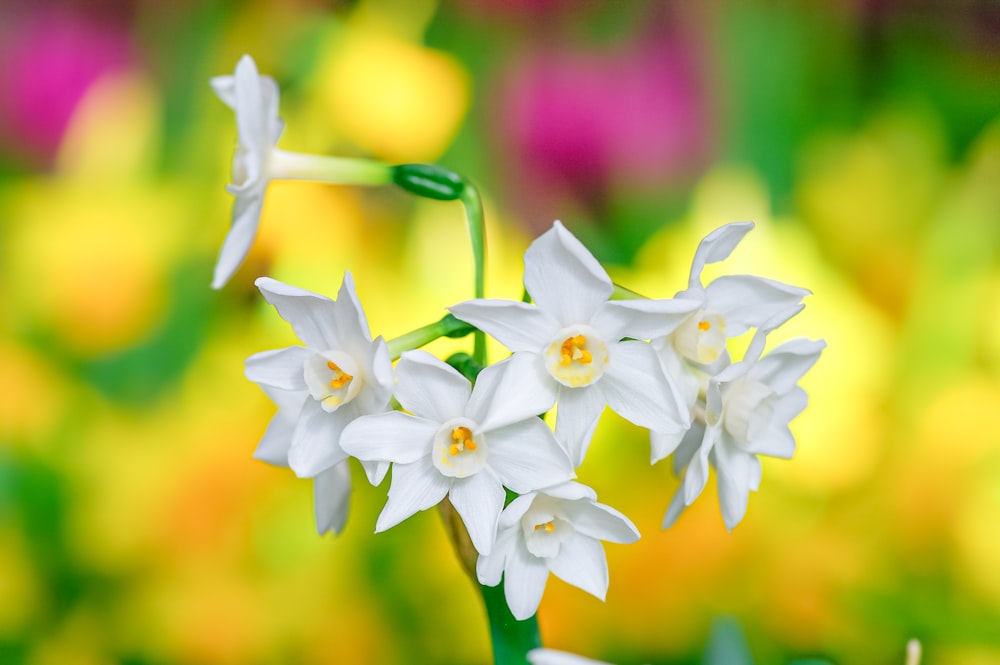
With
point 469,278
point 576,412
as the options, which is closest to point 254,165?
point 576,412

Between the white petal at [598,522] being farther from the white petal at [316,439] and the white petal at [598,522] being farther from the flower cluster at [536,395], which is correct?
the white petal at [316,439]

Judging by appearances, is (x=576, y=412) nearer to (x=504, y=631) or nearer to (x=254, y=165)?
(x=504, y=631)

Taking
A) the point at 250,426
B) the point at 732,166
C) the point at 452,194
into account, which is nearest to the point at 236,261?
the point at 452,194

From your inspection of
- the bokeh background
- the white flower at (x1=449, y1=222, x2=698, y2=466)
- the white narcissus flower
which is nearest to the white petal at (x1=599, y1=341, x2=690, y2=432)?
the white flower at (x1=449, y1=222, x2=698, y2=466)

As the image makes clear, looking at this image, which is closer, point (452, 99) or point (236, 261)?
point (236, 261)

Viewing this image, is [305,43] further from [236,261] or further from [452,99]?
[236,261]
